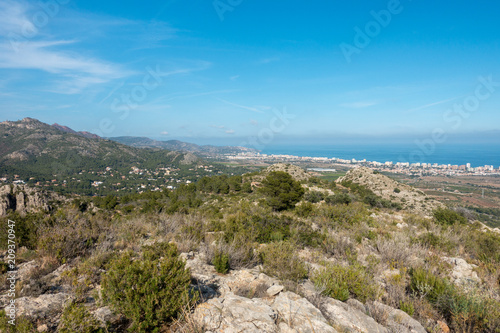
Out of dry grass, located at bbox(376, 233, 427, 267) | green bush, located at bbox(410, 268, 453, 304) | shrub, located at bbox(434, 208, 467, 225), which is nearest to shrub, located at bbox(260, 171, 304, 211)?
shrub, located at bbox(434, 208, 467, 225)

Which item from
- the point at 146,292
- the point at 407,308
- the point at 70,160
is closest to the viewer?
the point at 146,292

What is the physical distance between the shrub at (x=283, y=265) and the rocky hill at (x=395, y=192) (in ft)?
67.0

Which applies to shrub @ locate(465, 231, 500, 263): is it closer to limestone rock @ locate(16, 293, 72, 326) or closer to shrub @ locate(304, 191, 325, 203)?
limestone rock @ locate(16, 293, 72, 326)

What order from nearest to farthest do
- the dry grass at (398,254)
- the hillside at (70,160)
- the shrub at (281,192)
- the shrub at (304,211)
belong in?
the dry grass at (398,254) → the shrub at (304,211) → the shrub at (281,192) → the hillside at (70,160)

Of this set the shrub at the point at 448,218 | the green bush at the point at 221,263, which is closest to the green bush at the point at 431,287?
the green bush at the point at 221,263

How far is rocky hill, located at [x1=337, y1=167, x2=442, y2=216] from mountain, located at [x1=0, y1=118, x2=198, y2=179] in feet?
293

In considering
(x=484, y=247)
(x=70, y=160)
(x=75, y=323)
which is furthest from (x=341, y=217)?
(x=70, y=160)

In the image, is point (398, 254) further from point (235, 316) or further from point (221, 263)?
point (235, 316)

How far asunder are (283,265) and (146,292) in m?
2.74

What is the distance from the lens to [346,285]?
3980 mm

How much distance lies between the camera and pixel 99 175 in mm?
80062

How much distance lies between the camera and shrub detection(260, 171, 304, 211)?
600 inches

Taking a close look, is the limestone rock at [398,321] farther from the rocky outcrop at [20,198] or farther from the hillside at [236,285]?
the rocky outcrop at [20,198]

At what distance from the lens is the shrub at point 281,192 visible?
1523 cm
